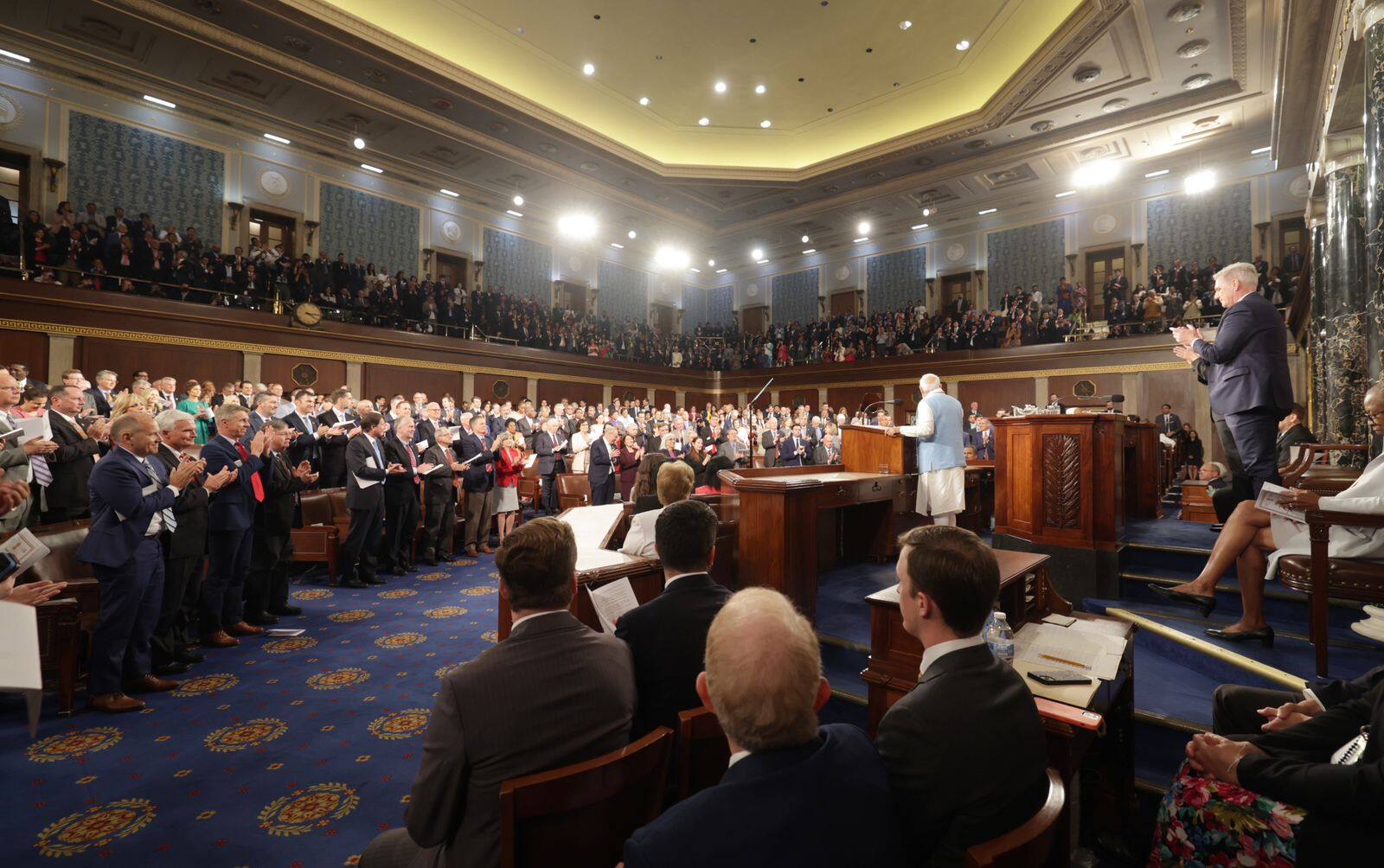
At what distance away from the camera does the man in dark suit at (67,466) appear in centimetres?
501

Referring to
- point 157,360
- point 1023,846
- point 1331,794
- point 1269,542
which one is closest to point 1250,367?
point 1269,542

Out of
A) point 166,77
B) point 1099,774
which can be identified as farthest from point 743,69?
point 1099,774

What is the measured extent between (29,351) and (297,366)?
11.6ft

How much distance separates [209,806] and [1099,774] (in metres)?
3.43

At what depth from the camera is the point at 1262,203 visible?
13.9 m

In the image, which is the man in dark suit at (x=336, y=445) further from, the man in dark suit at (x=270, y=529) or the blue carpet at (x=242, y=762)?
the blue carpet at (x=242, y=762)

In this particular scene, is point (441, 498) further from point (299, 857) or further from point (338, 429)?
point (299, 857)

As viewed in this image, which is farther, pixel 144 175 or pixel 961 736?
pixel 144 175

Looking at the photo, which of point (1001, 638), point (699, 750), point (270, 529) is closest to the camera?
point (699, 750)

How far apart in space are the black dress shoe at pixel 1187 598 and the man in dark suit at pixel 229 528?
582 centimetres

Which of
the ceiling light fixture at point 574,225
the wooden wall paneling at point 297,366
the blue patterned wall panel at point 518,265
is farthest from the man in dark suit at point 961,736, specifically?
the ceiling light fixture at point 574,225

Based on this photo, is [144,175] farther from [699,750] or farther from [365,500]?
[699,750]

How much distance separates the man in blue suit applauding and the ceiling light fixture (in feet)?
51.8

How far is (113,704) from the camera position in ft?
10.8
